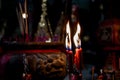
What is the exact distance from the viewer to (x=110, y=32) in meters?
6.17

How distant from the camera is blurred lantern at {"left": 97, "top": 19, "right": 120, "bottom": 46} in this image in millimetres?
6082

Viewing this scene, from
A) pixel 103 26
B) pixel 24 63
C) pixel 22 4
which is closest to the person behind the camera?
pixel 24 63

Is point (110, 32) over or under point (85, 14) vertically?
under

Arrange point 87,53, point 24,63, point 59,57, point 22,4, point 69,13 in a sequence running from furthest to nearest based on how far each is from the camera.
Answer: point 87,53
point 22,4
point 59,57
point 24,63
point 69,13

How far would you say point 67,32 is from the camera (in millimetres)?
2736

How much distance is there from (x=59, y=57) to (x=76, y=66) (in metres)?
0.43

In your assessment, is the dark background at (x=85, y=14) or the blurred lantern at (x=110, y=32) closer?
the blurred lantern at (x=110, y=32)

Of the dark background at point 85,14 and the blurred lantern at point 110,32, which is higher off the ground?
the dark background at point 85,14

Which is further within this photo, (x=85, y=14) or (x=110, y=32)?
(x=85, y=14)

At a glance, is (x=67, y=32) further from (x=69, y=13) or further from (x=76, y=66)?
(x=76, y=66)

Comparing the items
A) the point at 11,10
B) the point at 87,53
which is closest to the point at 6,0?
the point at 11,10

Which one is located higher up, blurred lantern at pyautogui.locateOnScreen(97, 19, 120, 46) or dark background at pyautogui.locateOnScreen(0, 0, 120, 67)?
dark background at pyautogui.locateOnScreen(0, 0, 120, 67)

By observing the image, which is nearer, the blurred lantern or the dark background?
the blurred lantern

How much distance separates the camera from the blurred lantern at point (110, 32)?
608 centimetres
